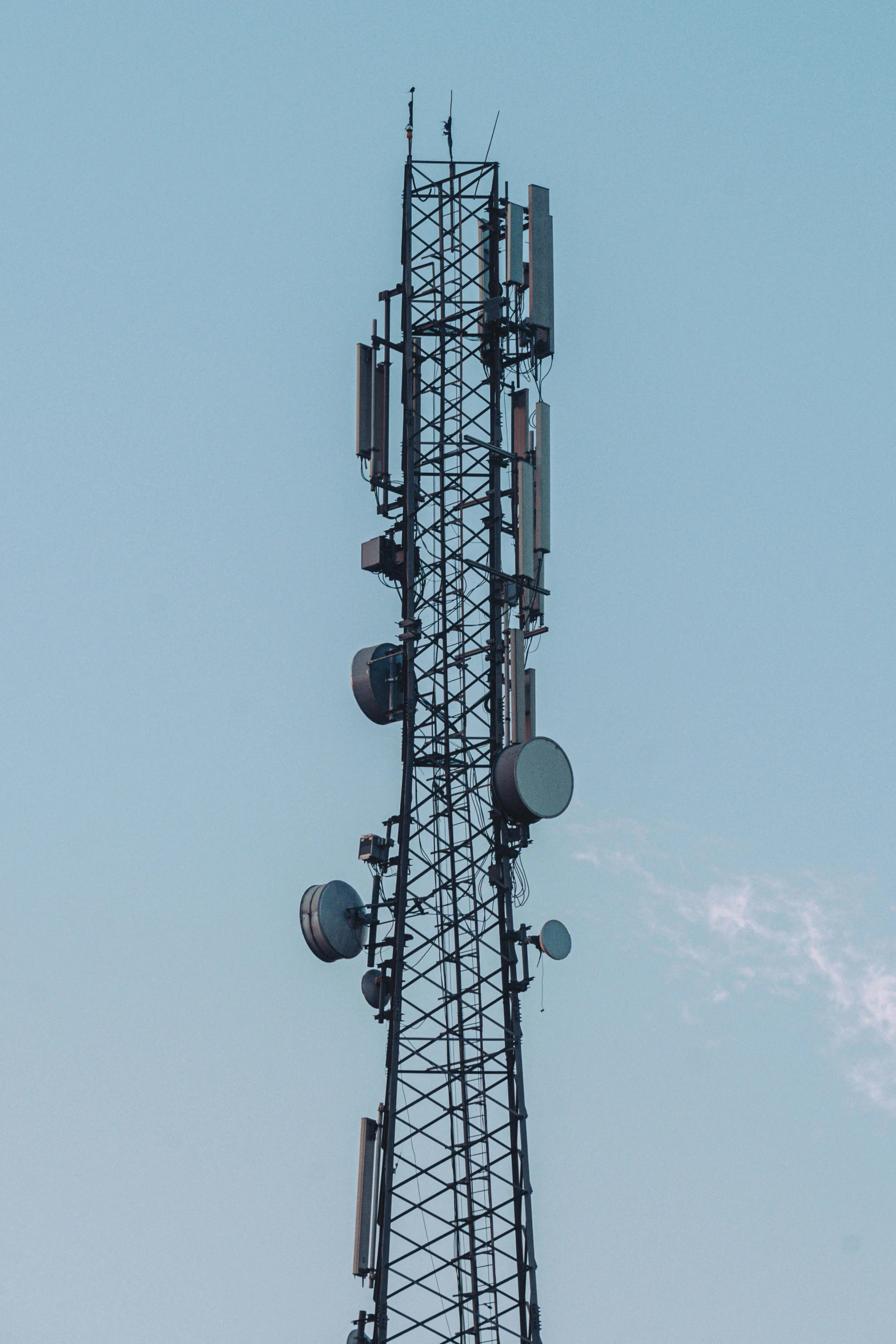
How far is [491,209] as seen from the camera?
127ft

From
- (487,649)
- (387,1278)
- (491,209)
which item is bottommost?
(387,1278)

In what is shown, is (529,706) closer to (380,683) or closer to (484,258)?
(380,683)

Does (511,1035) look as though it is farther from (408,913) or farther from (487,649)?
(487,649)

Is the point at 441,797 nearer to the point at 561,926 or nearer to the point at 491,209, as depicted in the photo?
the point at 561,926

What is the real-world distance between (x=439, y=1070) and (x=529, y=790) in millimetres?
4114

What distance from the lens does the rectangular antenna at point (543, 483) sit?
37.0 metres

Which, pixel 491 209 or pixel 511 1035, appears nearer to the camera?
pixel 511 1035

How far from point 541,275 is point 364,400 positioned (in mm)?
3265

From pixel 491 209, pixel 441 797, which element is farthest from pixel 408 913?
pixel 491 209

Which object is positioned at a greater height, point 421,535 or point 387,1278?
point 421,535

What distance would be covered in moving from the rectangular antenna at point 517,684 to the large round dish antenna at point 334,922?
3.29m

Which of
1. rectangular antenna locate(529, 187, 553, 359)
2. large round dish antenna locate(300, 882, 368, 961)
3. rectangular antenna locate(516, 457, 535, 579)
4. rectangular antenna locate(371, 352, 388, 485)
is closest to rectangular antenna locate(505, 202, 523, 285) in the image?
rectangular antenna locate(529, 187, 553, 359)

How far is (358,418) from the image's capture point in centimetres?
3828

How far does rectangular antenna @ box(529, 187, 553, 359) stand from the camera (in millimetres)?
38188
